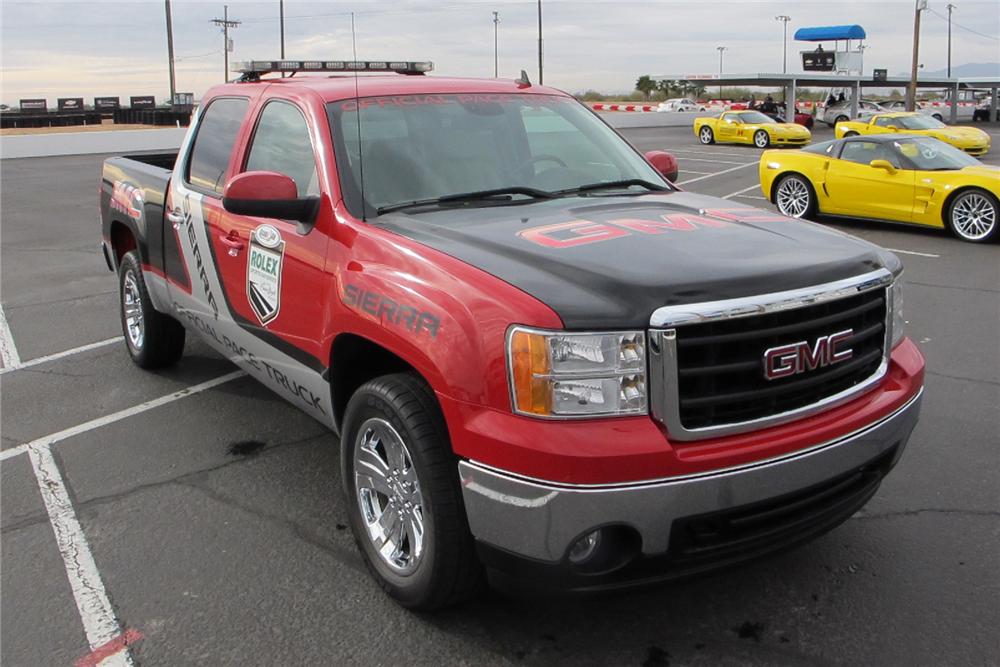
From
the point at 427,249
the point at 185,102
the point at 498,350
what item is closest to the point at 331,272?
the point at 427,249

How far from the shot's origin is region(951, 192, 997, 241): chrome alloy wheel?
11320 millimetres

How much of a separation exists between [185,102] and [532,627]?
213 ft

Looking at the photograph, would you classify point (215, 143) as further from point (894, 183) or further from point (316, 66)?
point (894, 183)

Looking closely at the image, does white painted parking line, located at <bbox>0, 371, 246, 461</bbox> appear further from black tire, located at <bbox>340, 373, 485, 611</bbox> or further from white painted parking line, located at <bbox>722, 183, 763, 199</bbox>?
white painted parking line, located at <bbox>722, 183, 763, 199</bbox>

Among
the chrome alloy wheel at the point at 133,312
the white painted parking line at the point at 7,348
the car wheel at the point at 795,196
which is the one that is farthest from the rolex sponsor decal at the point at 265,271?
the car wheel at the point at 795,196

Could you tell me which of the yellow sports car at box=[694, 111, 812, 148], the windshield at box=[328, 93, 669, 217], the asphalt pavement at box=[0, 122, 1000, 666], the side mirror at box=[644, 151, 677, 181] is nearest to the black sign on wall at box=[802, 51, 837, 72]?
the yellow sports car at box=[694, 111, 812, 148]

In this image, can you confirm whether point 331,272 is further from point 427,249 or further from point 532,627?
point 532,627

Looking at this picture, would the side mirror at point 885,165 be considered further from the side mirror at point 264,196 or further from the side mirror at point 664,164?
the side mirror at point 264,196

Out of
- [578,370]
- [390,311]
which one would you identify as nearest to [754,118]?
[390,311]

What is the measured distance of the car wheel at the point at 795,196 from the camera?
13.4 metres

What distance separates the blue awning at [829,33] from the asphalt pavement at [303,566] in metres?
53.1

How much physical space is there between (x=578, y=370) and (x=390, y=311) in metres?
0.75

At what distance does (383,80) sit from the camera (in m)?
4.25

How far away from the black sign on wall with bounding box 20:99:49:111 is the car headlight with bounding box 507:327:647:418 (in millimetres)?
62378
